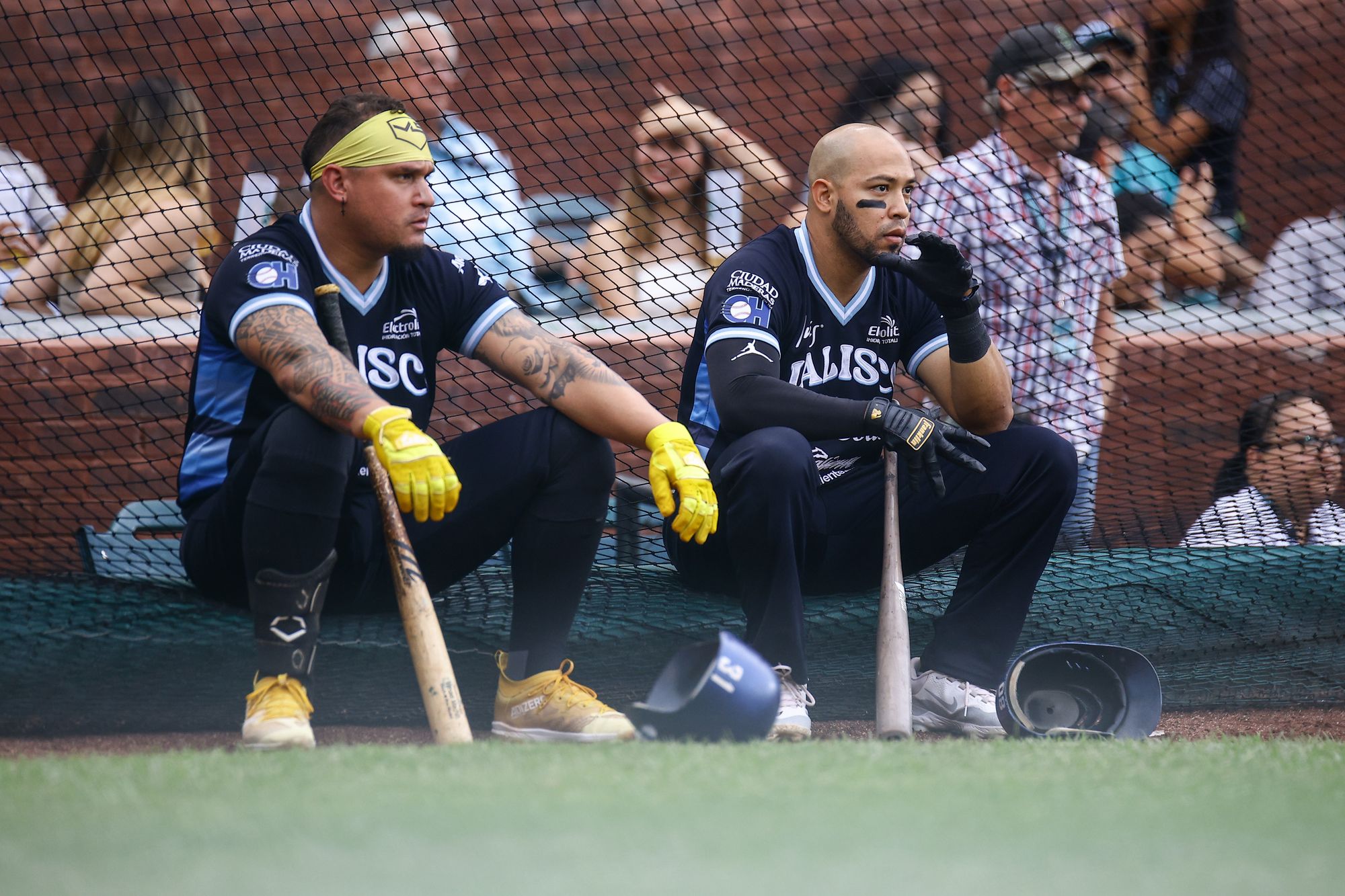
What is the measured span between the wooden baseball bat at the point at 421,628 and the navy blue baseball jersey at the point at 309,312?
141 mm

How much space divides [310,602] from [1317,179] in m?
4.88

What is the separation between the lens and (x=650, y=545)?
11.6ft

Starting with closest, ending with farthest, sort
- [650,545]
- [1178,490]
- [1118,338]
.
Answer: [650,545]
[1178,490]
[1118,338]

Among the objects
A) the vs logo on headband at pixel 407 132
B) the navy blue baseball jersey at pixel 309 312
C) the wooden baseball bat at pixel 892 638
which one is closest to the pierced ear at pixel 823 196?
the wooden baseball bat at pixel 892 638

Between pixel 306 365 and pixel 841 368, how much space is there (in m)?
1.17

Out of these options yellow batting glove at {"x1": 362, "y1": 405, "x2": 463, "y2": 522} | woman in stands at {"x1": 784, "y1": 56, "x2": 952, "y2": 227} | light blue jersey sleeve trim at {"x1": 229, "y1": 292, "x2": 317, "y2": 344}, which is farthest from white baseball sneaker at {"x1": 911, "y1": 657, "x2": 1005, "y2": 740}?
woman in stands at {"x1": 784, "y1": 56, "x2": 952, "y2": 227}

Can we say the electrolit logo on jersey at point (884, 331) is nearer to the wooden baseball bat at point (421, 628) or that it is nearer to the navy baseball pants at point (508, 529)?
the navy baseball pants at point (508, 529)

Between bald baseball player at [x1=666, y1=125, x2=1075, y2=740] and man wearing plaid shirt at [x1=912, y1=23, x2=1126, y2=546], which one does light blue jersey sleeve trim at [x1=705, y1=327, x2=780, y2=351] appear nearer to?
bald baseball player at [x1=666, y1=125, x2=1075, y2=740]

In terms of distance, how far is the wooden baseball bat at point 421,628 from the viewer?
230 cm

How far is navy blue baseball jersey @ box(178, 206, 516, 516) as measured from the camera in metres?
2.52

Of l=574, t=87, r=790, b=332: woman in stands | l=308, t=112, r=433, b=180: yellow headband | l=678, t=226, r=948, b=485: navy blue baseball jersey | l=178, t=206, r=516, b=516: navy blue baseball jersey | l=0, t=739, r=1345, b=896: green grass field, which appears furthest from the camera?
l=574, t=87, r=790, b=332: woman in stands

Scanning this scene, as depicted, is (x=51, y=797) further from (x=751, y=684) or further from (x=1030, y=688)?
(x=1030, y=688)

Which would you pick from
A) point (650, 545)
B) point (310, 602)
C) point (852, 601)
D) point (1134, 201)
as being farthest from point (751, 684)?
point (1134, 201)

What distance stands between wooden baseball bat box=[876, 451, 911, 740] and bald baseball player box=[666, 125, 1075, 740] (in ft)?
0.30
